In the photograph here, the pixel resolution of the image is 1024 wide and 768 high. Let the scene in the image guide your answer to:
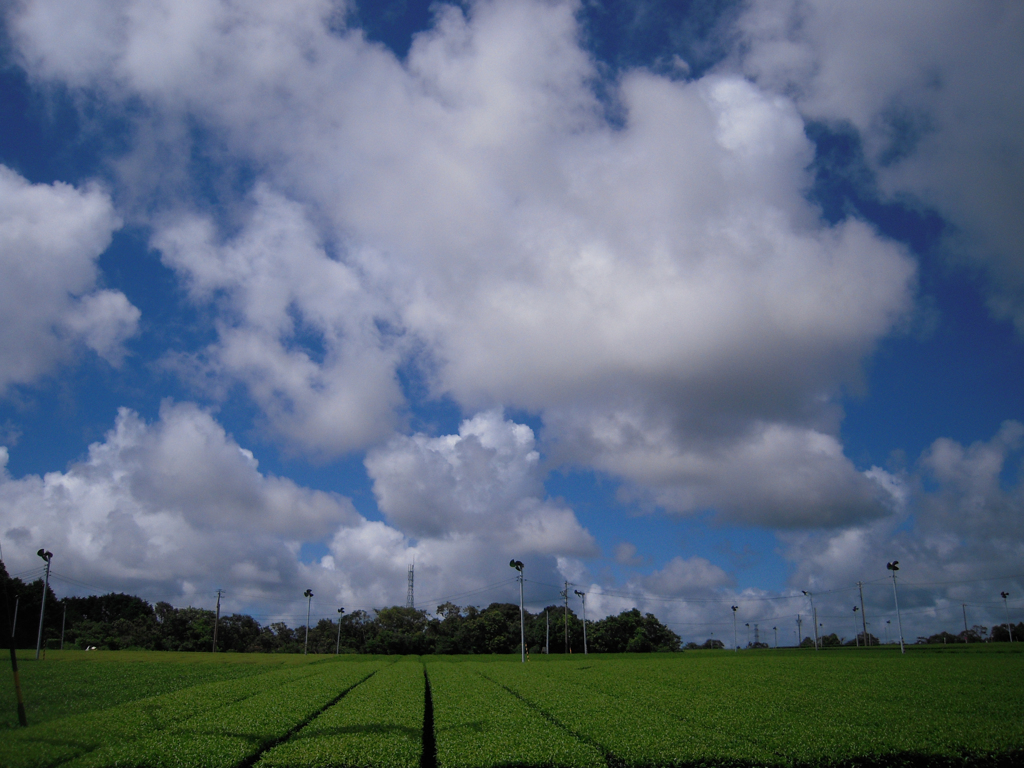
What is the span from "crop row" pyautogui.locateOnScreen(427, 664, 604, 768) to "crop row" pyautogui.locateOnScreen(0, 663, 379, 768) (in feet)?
29.8

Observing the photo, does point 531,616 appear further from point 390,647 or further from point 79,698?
point 79,698

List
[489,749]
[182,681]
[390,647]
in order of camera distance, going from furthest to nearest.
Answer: [390,647], [182,681], [489,749]

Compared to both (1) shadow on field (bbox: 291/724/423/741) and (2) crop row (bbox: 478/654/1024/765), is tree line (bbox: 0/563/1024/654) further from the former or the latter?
(1) shadow on field (bbox: 291/724/423/741)

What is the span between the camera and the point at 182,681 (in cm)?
4241

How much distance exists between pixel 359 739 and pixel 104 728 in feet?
28.9

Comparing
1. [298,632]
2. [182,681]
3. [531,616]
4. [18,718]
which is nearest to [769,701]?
[18,718]

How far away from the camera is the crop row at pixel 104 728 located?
51.4 ft

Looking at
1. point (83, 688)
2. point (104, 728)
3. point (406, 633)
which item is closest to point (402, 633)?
point (406, 633)

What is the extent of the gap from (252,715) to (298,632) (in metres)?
152

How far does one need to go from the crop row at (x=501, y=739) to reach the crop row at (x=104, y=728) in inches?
357

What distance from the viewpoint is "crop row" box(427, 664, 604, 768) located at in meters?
15.7

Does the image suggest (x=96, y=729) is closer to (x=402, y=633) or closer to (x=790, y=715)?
(x=790, y=715)

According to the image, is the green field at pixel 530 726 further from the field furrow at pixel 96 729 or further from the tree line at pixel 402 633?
the tree line at pixel 402 633

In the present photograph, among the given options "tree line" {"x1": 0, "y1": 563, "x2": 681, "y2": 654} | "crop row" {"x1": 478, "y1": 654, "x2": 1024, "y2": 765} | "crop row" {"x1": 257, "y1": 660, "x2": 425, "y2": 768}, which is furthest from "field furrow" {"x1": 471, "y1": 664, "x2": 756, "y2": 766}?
"tree line" {"x1": 0, "y1": 563, "x2": 681, "y2": 654}
